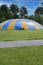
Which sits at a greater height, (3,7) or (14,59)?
(14,59)

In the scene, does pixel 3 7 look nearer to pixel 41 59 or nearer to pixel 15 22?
pixel 15 22

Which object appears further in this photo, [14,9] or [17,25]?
[14,9]

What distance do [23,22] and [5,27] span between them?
3.56 metres

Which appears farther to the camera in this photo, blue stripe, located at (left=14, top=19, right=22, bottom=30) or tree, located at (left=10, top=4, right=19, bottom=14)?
tree, located at (left=10, top=4, right=19, bottom=14)

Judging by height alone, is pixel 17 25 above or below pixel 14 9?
above

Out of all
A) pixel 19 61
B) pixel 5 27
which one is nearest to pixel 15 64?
pixel 19 61

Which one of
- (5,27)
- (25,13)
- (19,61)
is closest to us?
(19,61)

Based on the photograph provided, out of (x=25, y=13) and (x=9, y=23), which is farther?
(x=25, y=13)

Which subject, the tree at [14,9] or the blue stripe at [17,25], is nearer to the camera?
the blue stripe at [17,25]

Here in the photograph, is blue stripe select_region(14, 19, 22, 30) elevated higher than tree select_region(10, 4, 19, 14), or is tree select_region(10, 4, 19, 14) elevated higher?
blue stripe select_region(14, 19, 22, 30)

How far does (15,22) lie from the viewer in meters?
40.4

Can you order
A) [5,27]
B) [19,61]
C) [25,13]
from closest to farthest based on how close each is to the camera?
[19,61] < [5,27] < [25,13]

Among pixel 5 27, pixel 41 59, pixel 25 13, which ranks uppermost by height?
pixel 41 59

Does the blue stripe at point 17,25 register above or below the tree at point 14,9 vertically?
above
